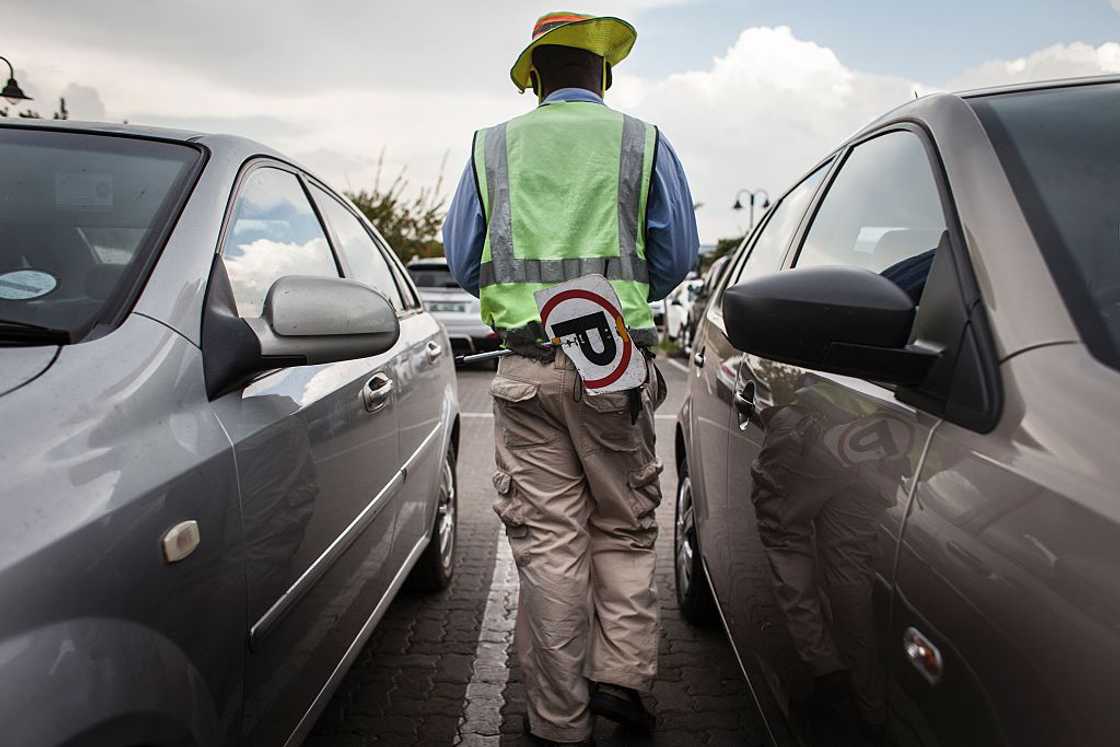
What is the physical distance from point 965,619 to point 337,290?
4.37 feet

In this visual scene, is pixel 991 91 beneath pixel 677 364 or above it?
above

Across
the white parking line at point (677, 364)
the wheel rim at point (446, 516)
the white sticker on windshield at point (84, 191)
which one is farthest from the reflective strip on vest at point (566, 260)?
the white parking line at point (677, 364)

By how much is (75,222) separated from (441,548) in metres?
2.21

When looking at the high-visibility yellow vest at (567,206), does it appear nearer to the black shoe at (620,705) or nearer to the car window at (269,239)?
the car window at (269,239)

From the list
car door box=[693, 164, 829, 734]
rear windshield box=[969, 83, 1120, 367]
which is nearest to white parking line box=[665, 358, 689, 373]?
car door box=[693, 164, 829, 734]

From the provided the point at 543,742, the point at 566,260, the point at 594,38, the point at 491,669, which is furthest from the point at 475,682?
the point at 594,38

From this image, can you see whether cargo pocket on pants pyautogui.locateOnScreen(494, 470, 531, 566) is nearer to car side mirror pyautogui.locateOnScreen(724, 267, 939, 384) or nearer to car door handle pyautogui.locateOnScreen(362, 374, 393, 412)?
car door handle pyautogui.locateOnScreen(362, 374, 393, 412)

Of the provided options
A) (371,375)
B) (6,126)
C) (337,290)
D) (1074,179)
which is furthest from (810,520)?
(6,126)

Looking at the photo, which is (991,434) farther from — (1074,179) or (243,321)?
(243,321)

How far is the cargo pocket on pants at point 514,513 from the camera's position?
2.53m

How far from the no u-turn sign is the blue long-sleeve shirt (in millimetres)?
305

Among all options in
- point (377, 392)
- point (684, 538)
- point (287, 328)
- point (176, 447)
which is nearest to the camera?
point (176, 447)

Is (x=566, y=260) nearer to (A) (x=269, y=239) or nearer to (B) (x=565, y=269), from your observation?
(B) (x=565, y=269)

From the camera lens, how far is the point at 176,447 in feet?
4.87
